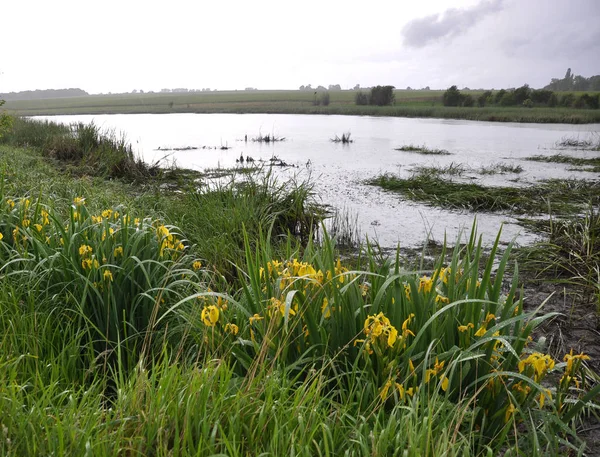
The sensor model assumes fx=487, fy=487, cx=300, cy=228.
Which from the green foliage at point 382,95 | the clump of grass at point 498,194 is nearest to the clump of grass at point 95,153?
the clump of grass at point 498,194

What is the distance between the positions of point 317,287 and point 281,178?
7.56 metres

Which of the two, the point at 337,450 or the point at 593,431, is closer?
the point at 337,450

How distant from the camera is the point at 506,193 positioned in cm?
772

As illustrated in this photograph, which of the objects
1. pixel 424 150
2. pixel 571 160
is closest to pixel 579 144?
pixel 571 160

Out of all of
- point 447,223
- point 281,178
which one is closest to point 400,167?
point 281,178

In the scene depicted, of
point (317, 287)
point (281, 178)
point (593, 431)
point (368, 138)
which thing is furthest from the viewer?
point (368, 138)

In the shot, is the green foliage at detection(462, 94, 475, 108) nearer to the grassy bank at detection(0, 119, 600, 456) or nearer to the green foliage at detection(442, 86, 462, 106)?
the green foliage at detection(442, 86, 462, 106)

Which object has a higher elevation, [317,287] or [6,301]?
[317,287]

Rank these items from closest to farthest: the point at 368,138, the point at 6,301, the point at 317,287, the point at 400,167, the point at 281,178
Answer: the point at 317,287
the point at 6,301
the point at 281,178
the point at 400,167
the point at 368,138

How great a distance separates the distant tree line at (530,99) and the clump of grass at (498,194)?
28537mm

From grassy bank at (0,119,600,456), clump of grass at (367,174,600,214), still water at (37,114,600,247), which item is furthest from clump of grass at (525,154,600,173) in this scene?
grassy bank at (0,119,600,456)

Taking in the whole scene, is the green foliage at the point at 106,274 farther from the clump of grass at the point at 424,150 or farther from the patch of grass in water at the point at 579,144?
the patch of grass in water at the point at 579,144

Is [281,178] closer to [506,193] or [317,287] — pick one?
[506,193]

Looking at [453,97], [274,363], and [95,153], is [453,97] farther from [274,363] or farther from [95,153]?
[274,363]
